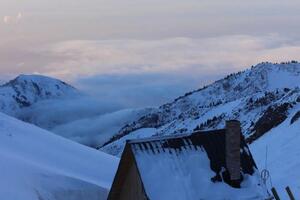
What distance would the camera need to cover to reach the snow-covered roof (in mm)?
21484

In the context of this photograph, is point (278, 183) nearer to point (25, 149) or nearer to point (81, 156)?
point (81, 156)

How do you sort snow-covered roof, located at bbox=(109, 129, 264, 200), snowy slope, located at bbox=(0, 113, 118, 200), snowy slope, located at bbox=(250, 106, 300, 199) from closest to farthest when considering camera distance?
snow-covered roof, located at bbox=(109, 129, 264, 200)
snowy slope, located at bbox=(0, 113, 118, 200)
snowy slope, located at bbox=(250, 106, 300, 199)

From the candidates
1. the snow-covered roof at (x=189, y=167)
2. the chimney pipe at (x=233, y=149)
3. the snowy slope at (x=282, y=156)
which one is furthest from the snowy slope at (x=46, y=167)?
the snowy slope at (x=282, y=156)

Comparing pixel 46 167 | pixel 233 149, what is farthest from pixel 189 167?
pixel 46 167

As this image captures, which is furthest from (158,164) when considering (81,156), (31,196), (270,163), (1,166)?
(270,163)

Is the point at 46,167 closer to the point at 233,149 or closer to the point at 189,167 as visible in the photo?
the point at 189,167

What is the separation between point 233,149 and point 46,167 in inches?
455

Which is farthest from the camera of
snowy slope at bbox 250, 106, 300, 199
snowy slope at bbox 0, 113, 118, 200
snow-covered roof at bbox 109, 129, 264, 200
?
snowy slope at bbox 250, 106, 300, 199

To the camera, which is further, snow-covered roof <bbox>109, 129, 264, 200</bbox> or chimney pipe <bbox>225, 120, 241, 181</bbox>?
chimney pipe <bbox>225, 120, 241, 181</bbox>

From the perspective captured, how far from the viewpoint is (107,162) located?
37594mm

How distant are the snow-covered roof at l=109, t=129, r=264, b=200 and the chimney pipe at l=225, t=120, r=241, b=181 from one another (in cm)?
25

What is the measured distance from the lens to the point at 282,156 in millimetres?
41531

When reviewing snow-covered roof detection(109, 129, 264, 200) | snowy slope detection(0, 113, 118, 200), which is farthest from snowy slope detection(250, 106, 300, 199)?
snowy slope detection(0, 113, 118, 200)

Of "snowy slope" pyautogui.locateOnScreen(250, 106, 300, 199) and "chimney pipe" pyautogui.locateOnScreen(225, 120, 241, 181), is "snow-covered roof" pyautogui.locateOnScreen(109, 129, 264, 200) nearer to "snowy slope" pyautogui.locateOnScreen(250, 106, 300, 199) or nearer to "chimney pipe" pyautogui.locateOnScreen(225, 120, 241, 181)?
"chimney pipe" pyautogui.locateOnScreen(225, 120, 241, 181)
